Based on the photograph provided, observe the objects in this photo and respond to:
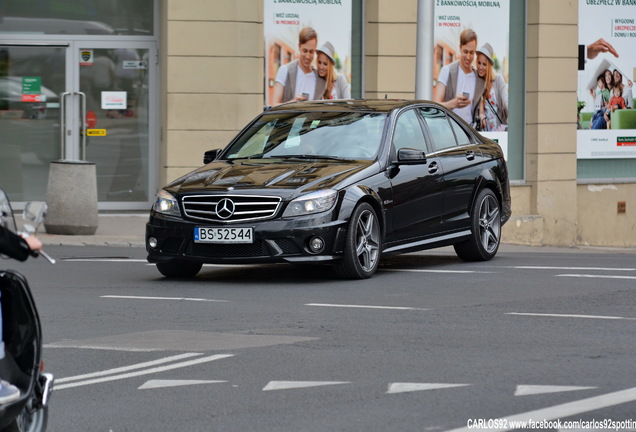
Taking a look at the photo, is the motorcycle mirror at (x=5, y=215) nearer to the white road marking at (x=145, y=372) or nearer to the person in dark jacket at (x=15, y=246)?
the person in dark jacket at (x=15, y=246)

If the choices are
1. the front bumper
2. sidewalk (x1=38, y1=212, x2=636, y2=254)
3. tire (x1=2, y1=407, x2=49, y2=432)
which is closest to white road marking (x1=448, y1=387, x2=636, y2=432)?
tire (x1=2, y1=407, x2=49, y2=432)

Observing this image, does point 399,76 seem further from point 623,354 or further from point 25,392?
point 25,392

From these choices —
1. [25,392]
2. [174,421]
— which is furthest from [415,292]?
[25,392]

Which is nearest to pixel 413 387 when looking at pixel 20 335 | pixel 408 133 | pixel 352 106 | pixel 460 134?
pixel 20 335

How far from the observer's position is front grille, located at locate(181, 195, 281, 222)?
11648 millimetres

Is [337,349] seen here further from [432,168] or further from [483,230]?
[483,230]

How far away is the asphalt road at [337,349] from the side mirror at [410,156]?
107cm

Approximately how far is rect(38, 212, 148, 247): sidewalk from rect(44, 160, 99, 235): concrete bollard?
0.14 metres

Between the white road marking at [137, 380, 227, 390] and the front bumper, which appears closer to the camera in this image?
the white road marking at [137, 380, 227, 390]

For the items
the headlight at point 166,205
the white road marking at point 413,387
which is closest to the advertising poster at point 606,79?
the headlight at point 166,205

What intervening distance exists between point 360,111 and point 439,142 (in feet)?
2.96

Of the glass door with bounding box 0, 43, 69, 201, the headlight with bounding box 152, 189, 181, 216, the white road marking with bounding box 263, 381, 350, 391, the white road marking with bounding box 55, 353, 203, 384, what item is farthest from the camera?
the glass door with bounding box 0, 43, 69, 201

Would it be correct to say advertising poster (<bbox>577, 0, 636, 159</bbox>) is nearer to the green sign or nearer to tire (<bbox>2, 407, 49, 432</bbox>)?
the green sign

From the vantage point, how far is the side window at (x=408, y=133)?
13.1 m
